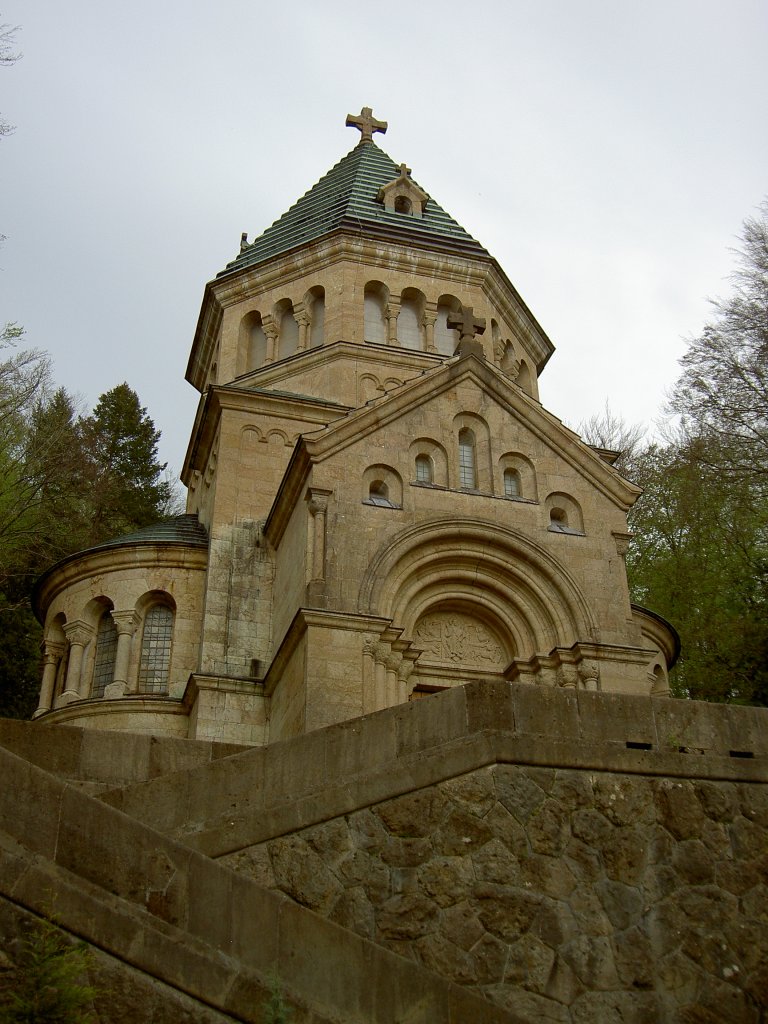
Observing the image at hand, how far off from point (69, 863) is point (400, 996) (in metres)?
2.33

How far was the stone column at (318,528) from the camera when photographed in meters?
16.9

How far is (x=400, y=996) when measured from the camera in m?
7.57

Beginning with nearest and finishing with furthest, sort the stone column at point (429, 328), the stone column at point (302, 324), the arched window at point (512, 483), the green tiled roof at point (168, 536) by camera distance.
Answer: the arched window at point (512, 483) < the green tiled roof at point (168, 536) < the stone column at point (302, 324) < the stone column at point (429, 328)

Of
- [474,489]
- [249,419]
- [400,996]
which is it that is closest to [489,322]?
[249,419]

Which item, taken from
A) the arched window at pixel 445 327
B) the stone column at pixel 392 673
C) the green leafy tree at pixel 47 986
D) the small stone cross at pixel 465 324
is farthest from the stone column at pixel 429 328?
the green leafy tree at pixel 47 986

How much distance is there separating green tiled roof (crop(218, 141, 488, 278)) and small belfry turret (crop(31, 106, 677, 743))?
2.02m

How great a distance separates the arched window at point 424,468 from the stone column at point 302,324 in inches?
278

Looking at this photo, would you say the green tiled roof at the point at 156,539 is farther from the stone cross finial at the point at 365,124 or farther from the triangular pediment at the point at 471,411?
the stone cross finial at the point at 365,124

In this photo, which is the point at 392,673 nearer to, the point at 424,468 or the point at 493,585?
the point at 493,585

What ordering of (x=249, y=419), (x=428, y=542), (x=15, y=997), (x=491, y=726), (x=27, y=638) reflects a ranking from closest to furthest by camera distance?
1. (x=15, y=997)
2. (x=491, y=726)
3. (x=428, y=542)
4. (x=249, y=419)
5. (x=27, y=638)

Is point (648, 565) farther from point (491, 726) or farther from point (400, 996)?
point (400, 996)

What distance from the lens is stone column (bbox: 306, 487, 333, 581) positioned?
1694cm

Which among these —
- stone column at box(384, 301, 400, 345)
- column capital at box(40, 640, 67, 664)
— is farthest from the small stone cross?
column capital at box(40, 640, 67, 664)

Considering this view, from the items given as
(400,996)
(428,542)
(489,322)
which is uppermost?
(489,322)
